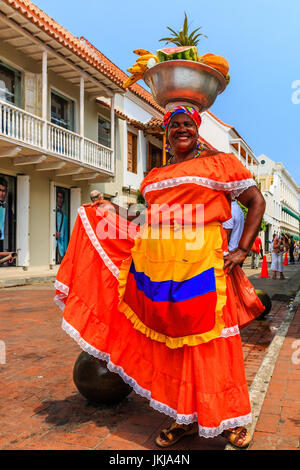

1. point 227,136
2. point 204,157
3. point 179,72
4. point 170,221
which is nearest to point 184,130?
point 204,157

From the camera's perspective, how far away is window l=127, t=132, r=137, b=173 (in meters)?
20.0

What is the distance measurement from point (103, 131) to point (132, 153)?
2463mm

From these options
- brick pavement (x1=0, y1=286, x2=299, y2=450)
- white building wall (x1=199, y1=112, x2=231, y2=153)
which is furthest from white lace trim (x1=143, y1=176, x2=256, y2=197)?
white building wall (x1=199, y1=112, x2=231, y2=153)

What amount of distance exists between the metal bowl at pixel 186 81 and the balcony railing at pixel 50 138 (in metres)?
9.41

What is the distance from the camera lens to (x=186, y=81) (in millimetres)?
2547

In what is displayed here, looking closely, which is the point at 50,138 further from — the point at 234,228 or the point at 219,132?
the point at 219,132

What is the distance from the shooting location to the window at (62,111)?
15.0m

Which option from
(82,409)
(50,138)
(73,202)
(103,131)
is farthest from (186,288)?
(103,131)

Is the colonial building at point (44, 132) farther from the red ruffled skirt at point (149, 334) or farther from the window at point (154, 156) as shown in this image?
the red ruffled skirt at point (149, 334)

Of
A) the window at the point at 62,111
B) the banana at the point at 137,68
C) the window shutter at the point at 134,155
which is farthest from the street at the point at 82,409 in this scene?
the window shutter at the point at 134,155

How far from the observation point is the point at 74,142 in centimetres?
1444

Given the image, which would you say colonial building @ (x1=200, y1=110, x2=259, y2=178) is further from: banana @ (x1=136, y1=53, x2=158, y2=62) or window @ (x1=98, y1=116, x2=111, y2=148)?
banana @ (x1=136, y1=53, x2=158, y2=62)
